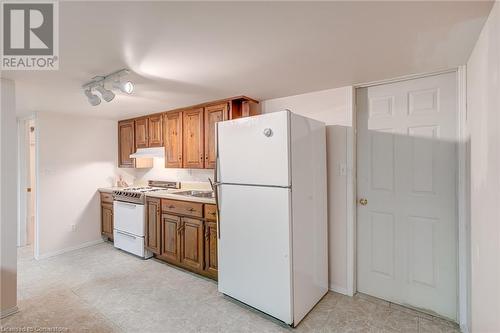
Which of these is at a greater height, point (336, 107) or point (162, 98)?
point (162, 98)

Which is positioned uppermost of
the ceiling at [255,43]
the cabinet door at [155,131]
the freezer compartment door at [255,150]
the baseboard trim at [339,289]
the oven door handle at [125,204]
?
the ceiling at [255,43]

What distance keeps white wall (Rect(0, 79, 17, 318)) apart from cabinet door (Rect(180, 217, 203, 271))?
155 centimetres

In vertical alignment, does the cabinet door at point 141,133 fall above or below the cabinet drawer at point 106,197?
above

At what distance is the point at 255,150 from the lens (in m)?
→ 2.21

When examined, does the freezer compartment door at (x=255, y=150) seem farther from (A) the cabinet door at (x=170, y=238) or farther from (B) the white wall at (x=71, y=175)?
(B) the white wall at (x=71, y=175)

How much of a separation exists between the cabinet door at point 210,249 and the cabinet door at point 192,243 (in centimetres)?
8

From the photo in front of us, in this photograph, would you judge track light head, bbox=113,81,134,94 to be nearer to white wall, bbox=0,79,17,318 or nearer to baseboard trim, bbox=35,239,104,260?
white wall, bbox=0,79,17,318

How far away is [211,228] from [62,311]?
1511 mm

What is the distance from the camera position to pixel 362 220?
8.63ft

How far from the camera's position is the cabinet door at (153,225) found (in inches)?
A: 134

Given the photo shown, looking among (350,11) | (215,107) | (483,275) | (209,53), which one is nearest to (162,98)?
(215,107)

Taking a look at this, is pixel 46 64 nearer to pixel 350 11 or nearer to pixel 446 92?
pixel 350 11

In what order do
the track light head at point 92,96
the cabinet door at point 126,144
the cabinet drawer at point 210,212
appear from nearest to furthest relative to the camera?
the track light head at point 92,96, the cabinet drawer at point 210,212, the cabinet door at point 126,144

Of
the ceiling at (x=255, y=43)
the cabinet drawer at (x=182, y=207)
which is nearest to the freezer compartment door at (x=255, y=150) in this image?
the ceiling at (x=255, y=43)
